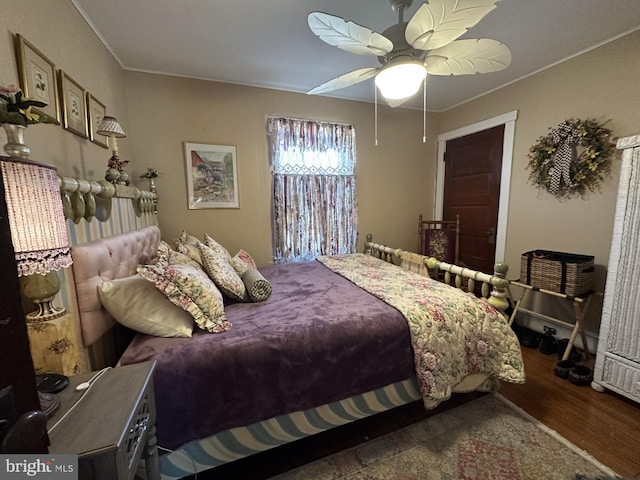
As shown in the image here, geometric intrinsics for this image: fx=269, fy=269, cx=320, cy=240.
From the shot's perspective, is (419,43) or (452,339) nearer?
(419,43)

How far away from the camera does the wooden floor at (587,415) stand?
4.67 ft

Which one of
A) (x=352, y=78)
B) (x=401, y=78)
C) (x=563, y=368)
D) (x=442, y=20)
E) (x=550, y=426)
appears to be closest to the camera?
(x=442, y=20)

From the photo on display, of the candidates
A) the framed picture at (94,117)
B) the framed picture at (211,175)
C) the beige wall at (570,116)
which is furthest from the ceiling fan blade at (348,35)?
the beige wall at (570,116)

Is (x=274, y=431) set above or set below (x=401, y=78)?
below

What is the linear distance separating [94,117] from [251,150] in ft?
4.56

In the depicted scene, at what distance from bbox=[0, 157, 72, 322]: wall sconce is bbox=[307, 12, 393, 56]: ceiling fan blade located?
1192 millimetres

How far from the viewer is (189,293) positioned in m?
1.33

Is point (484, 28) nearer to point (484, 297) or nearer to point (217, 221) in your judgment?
point (484, 297)

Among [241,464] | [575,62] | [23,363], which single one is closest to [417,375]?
[241,464]

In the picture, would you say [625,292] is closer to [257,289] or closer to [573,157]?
[573,157]

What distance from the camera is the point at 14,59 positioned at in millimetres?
1148

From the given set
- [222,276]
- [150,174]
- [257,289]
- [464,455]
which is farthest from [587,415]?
[150,174]

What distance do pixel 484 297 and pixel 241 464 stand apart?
69.4 inches

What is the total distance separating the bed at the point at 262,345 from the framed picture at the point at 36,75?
46 cm
